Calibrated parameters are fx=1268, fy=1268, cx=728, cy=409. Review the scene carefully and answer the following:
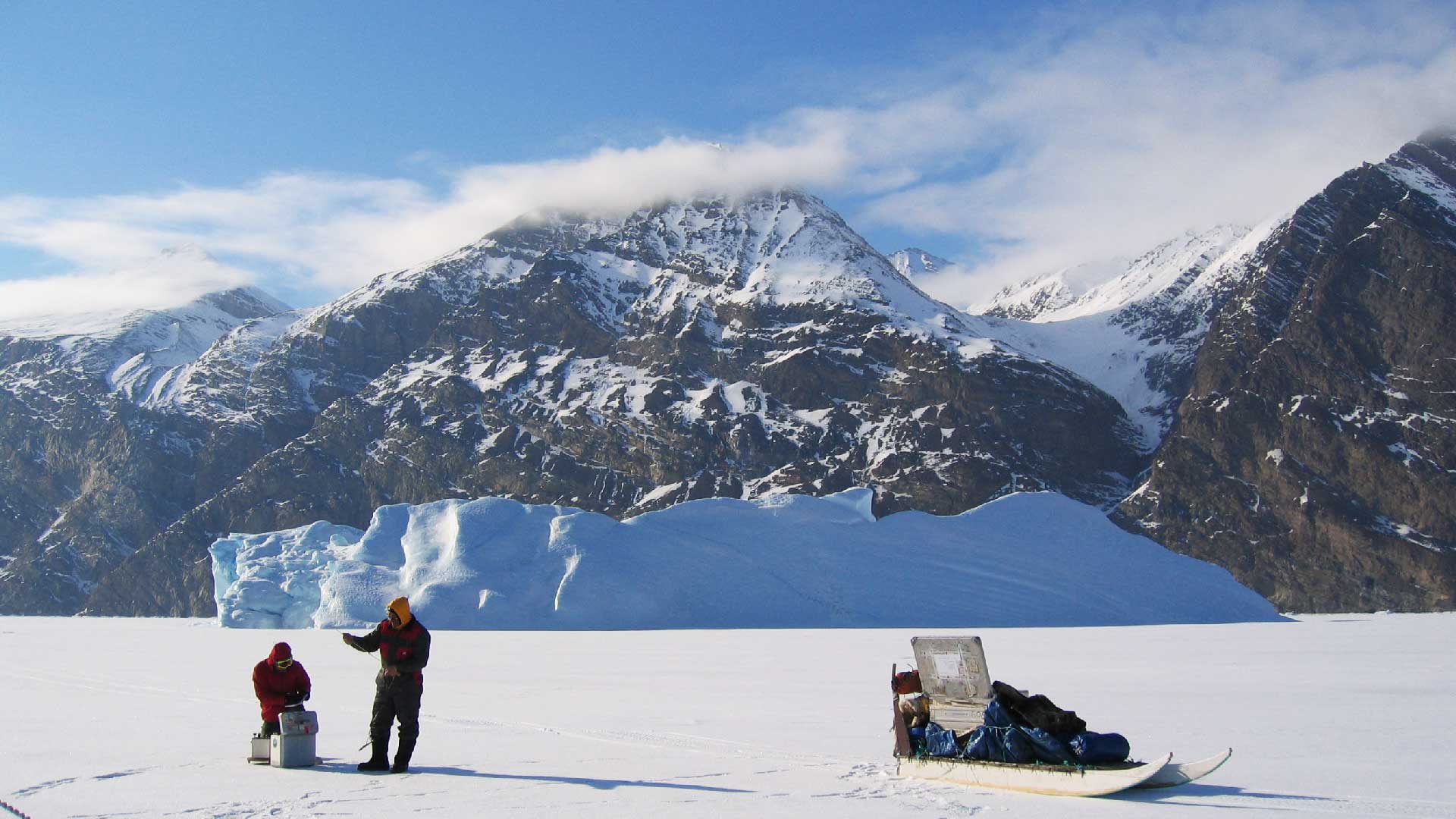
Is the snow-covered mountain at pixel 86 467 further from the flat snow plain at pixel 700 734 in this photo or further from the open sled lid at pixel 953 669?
the open sled lid at pixel 953 669

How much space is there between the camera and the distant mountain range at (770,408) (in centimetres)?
13500

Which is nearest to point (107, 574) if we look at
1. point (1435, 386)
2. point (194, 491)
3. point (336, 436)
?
point (194, 491)

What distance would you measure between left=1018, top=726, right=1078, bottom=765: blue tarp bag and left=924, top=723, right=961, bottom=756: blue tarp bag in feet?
2.72

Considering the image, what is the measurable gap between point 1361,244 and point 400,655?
157 meters

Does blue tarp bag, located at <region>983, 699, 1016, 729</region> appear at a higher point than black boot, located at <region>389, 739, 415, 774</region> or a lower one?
higher

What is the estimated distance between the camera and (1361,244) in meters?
147

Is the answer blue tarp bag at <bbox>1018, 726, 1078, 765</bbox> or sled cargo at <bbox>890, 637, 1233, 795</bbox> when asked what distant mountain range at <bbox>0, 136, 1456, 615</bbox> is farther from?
blue tarp bag at <bbox>1018, 726, 1078, 765</bbox>

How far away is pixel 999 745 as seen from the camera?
11320 mm

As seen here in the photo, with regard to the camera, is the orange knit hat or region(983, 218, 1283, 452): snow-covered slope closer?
the orange knit hat

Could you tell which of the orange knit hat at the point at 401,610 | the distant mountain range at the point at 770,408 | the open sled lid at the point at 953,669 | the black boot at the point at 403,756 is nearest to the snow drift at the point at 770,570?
the open sled lid at the point at 953,669

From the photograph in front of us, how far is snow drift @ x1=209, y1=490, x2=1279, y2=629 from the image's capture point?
5462 cm

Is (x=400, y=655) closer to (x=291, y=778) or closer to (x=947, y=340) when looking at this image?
(x=291, y=778)

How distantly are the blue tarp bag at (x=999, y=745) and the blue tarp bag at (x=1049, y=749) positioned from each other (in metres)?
0.06

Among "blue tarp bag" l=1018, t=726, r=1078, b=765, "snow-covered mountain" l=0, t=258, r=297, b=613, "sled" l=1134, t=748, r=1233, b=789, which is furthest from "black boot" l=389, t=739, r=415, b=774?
"snow-covered mountain" l=0, t=258, r=297, b=613
